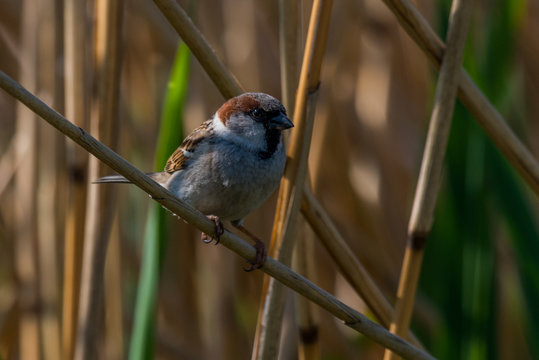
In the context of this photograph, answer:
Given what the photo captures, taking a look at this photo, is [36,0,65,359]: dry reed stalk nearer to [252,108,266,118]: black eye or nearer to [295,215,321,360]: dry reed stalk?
[252,108,266,118]: black eye

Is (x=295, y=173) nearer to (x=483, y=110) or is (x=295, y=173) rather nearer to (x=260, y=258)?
(x=260, y=258)

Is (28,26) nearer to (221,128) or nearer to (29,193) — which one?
(29,193)

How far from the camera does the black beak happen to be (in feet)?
4.59

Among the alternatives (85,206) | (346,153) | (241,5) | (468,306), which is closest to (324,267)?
(346,153)

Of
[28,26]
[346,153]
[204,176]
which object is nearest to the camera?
[204,176]

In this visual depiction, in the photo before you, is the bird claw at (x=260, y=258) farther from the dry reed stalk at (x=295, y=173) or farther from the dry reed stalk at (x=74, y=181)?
the dry reed stalk at (x=74, y=181)

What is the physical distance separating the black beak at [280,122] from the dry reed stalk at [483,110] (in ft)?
1.06

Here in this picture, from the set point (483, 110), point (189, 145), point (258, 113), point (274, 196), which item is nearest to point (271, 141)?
point (258, 113)

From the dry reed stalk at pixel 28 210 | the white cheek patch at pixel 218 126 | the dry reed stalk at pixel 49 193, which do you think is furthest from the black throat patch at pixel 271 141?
the dry reed stalk at pixel 28 210

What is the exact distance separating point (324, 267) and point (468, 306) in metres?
0.82

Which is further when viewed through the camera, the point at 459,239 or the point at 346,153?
the point at 346,153

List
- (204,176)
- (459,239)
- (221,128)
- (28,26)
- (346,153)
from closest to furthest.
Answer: (204,176) → (221,128) → (459,239) → (28,26) → (346,153)

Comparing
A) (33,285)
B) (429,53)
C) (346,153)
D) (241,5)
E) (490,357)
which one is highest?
(241,5)

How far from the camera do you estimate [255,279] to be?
7.96 ft
